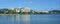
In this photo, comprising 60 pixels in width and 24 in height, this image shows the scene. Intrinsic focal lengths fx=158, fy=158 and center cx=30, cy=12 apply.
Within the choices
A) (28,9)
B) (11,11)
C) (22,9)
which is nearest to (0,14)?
(11,11)

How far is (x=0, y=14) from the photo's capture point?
5478cm

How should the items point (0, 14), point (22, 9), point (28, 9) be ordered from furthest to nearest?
point (0, 14), point (22, 9), point (28, 9)

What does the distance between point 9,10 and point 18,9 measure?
2.99 m

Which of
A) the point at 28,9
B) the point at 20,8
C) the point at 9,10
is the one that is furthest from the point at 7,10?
the point at 28,9

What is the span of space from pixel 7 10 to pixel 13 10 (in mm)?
1928

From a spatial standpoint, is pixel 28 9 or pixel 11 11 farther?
pixel 11 11

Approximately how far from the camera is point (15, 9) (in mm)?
50000

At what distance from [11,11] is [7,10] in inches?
70.2

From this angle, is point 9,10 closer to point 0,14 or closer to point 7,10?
point 7,10

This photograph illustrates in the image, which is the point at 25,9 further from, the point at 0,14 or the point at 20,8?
the point at 0,14

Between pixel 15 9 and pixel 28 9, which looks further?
pixel 15 9

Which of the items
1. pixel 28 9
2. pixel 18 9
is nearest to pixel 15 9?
pixel 18 9

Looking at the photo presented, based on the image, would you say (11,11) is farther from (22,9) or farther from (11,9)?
(22,9)

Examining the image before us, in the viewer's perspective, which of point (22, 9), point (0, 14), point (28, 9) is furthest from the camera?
point (0, 14)
